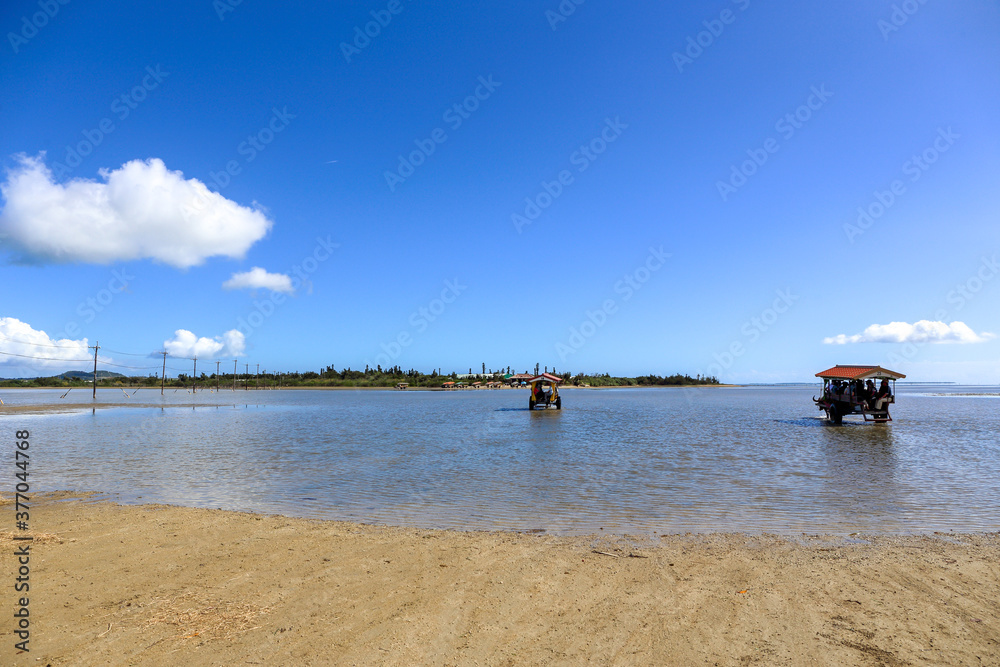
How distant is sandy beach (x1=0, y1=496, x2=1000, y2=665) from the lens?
4496mm

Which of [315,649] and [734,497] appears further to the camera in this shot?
[734,497]

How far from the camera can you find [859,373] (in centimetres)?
3148

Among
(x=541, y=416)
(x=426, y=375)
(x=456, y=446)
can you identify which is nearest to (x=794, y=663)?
(x=456, y=446)

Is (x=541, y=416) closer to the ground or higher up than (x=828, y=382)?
closer to the ground

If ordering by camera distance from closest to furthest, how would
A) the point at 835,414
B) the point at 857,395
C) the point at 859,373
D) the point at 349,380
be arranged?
the point at 859,373, the point at 857,395, the point at 835,414, the point at 349,380

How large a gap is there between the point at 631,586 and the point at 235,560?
5268mm

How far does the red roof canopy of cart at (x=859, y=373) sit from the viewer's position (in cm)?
3034

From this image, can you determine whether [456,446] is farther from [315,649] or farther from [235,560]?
[315,649]

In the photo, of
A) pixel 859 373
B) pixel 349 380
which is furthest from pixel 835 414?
pixel 349 380

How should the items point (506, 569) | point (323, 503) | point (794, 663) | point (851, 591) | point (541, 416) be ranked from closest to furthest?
point (794, 663)
point (851, 591)
point (506, 569)
point (323, 503)
point (541, 416)

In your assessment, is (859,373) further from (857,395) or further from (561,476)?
(561,476)

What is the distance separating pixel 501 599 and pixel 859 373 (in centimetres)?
3409

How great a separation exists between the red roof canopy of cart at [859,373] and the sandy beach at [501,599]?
26.7 m

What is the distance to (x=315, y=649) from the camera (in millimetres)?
4527
